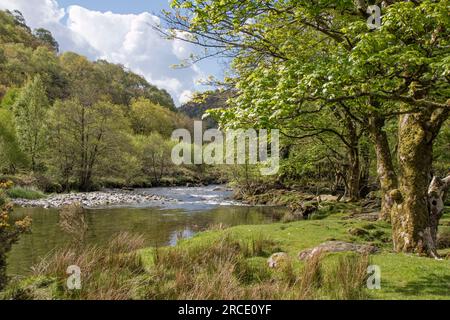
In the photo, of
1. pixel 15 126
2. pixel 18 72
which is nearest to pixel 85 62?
pixel 18 72

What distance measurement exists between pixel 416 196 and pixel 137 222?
635 inches

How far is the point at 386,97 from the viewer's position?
8.52m

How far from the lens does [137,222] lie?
22469 mm

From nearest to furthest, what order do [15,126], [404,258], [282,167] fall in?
[404,258] → [282,167] → [15,126]

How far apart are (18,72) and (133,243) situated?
4001 inches

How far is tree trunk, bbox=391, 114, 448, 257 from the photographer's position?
33.8 feet

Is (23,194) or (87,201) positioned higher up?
(23,194)

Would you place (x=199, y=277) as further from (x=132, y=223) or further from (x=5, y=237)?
(x=132, y=223)

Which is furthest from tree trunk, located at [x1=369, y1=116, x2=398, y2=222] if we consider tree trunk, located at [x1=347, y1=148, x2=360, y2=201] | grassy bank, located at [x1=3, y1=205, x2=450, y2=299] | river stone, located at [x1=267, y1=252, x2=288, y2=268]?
river stone, located at [x1=267, y1=252, x2=288, y2=268]

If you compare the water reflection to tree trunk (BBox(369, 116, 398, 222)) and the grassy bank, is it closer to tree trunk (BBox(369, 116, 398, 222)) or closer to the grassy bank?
the grassy bank

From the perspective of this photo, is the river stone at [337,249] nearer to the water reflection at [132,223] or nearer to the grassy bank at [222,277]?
the grassy bank at [222,277]

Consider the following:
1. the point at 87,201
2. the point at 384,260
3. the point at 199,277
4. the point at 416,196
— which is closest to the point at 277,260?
the point at 384,260

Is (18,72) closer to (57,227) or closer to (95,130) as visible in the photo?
(95,130)

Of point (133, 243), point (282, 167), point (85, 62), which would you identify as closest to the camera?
point (133, 243)
